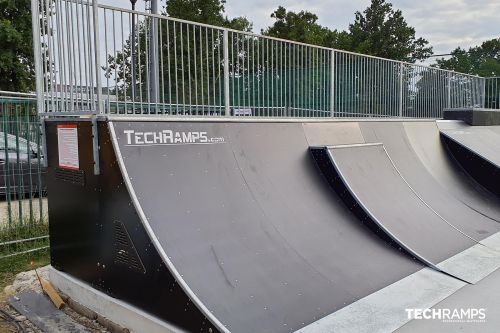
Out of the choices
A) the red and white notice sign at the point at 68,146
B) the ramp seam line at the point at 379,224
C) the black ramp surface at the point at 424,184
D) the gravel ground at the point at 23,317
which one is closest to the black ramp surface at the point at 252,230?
the ramp seam line at the point at 379,224

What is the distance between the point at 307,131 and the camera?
237 inches

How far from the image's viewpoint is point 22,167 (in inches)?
286

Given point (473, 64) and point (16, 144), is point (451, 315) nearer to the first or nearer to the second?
point (16, 144)

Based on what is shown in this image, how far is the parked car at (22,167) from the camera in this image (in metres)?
6.84

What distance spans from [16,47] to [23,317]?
926 inches

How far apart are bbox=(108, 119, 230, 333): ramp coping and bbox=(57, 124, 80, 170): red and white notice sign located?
0.71 m

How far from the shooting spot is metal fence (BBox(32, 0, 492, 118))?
4.63 meters

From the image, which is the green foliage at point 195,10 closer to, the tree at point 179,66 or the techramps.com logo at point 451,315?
the tree at point 179,66

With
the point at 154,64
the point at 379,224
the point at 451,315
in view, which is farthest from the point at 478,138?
the point at 154,64

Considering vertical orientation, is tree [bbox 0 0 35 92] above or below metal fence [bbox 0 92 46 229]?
above

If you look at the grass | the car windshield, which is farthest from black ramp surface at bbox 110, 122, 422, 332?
the car windshield

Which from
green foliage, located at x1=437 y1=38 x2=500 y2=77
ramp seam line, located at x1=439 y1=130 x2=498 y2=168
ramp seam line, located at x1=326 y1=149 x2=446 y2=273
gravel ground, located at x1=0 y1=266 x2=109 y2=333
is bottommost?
gravel ground, located at x1=0 y1=266 x2=109 y2=333

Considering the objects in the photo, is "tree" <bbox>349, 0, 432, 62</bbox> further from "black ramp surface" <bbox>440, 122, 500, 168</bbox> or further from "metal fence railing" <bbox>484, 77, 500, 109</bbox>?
"black ramp surface" <bbox>440, 122, 500, 168</bbox>

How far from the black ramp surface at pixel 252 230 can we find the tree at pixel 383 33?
27.9 metres
